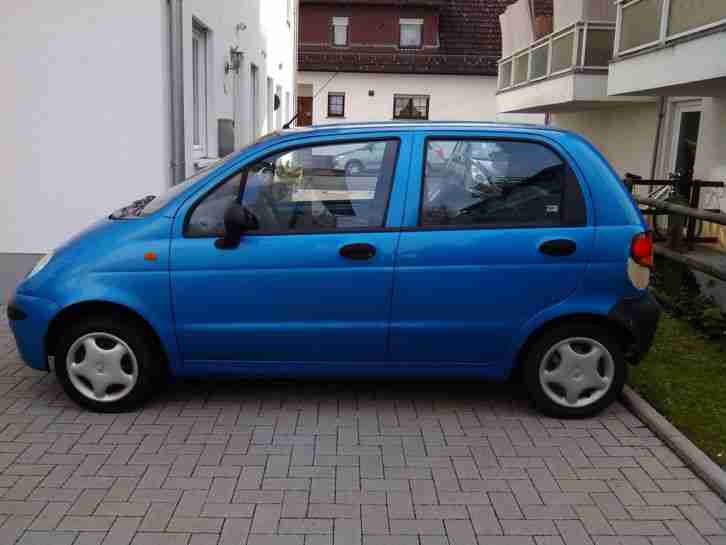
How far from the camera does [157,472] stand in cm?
412

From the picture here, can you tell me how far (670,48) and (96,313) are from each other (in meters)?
9.55

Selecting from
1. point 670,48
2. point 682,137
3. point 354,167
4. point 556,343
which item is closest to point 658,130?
point 682,137

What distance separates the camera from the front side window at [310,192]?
474 cm

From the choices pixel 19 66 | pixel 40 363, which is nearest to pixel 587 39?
pixel 19 66

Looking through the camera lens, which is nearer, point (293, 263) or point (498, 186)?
point (293, 263)

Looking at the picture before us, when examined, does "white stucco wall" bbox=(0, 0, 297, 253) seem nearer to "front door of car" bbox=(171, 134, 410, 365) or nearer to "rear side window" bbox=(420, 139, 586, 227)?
"front door of car" bbox=(171, 134, 410, 365)

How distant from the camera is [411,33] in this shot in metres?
37.4

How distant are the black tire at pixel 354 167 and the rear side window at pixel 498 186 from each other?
0.41 m

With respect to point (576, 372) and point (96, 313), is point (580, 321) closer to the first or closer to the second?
point (576, 372)

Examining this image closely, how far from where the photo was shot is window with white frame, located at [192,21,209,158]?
10062 millimetres

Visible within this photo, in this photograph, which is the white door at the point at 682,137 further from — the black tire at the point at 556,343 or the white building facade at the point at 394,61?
the white building facade at the point at 394,61

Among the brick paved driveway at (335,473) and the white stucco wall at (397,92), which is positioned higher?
the white stucco wall at (397,92)

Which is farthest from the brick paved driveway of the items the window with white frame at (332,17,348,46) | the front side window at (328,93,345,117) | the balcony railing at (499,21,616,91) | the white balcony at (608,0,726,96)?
the window with white frame at (332,17,348,46)

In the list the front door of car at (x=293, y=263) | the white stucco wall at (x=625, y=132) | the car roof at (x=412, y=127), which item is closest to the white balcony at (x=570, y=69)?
the white stucco wall at (x=625, y=132)
